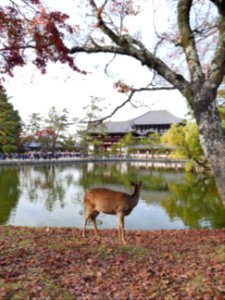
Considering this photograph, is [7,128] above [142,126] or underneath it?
underneath

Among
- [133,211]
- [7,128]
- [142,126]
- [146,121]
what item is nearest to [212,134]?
[7,128]

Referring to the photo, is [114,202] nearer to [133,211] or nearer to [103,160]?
[133,211]

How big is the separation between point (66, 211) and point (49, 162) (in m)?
30.1

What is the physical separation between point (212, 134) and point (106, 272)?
2213 millimetres

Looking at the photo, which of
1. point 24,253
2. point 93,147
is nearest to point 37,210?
point 24,253

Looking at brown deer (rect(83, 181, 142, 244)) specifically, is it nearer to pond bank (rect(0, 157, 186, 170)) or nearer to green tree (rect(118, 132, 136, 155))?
pond bank (rect(0, 157, 186, 170))

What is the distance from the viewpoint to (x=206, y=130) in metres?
4.57

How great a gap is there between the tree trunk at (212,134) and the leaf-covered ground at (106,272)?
3.59 ft

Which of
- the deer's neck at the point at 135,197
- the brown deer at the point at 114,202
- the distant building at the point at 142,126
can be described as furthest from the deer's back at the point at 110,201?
the distant building at the point at 142,126

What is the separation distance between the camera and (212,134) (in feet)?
14.8

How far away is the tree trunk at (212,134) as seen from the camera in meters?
4.51

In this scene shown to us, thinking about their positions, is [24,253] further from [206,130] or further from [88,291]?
[206,130]

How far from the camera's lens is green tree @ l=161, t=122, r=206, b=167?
25.2 m

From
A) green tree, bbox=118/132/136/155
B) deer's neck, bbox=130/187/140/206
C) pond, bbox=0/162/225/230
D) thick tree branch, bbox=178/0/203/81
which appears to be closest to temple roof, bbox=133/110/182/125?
green tree, bbox=118/132/136/155
